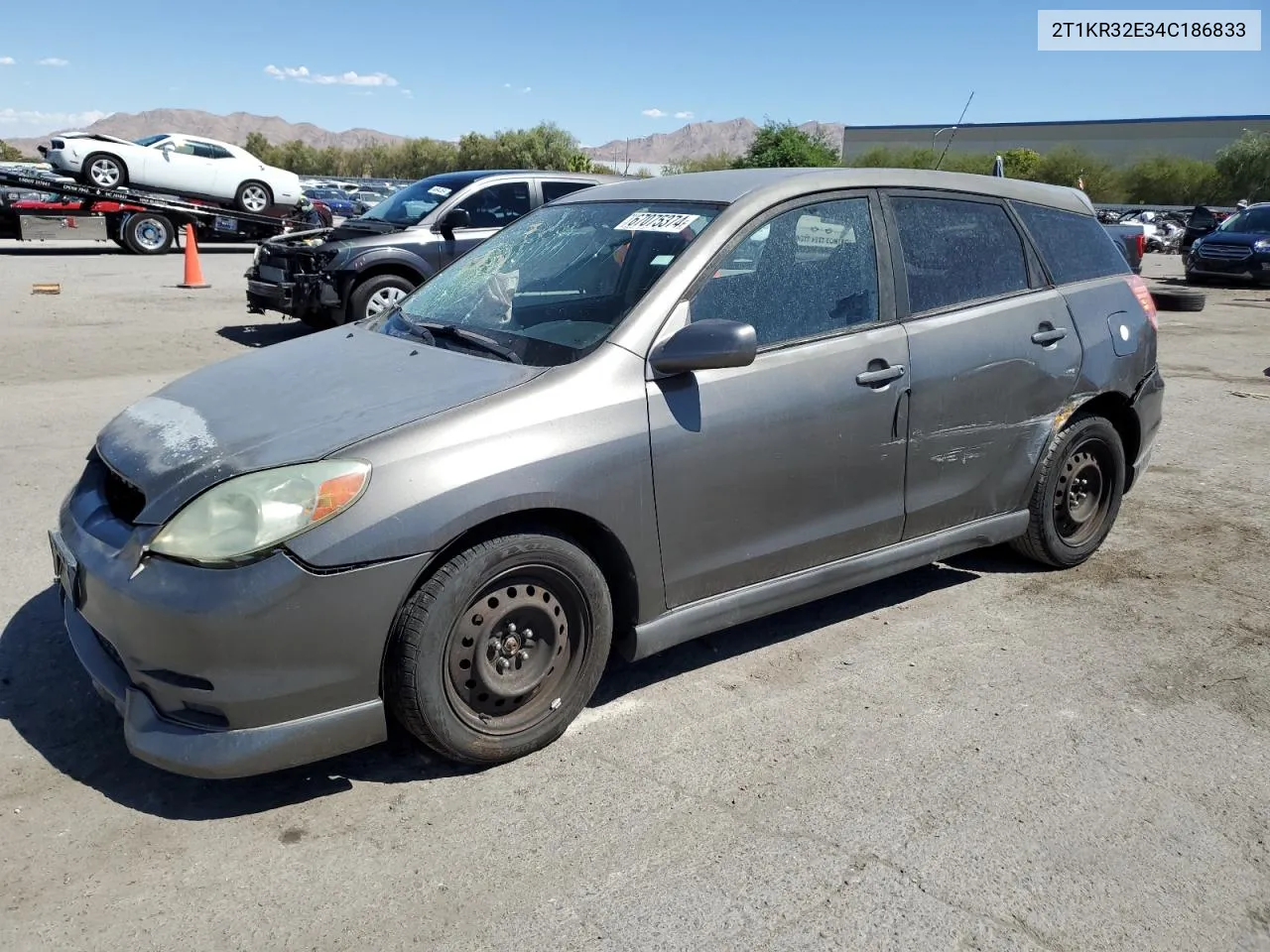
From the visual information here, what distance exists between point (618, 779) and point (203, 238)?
76.7ft

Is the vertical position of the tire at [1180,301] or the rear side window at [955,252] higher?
the rear side window at [955,252]

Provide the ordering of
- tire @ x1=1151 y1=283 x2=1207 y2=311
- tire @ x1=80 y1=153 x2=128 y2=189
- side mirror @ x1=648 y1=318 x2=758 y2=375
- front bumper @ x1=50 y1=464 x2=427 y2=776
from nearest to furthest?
front bumper @ x1=50 y1=464 x2=427 y2=776 < side mirror @ x1=648 y1=318 x2=758 y2=375 < tire @ x1=1151 y1=283 x2=1207 y2=311 < tire @ x1=80 y1=153 x2=128 y2=189

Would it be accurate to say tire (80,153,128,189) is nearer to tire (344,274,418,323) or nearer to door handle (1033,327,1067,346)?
tire (344,274,418,323)

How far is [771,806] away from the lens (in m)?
2.96

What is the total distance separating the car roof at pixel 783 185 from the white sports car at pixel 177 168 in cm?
2100

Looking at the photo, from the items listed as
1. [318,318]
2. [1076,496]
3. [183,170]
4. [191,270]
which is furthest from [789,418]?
[183,170]

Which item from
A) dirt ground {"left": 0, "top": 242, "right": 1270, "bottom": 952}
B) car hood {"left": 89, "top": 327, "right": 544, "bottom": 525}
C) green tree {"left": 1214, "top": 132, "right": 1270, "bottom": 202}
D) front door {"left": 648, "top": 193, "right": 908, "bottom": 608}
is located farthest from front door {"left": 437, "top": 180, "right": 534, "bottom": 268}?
green tree {"left": 1214, "top": 132, "right": 1270, "bottom": 202}

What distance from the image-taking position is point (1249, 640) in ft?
13.6

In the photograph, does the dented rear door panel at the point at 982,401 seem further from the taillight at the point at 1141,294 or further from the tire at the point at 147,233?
the tire at the point at 147,233

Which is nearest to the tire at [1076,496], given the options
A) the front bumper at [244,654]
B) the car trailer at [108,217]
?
the front bumper at [244,654]

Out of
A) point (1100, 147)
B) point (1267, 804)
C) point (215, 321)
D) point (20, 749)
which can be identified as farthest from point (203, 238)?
point (1100, 147)

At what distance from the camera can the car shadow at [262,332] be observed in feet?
37.1

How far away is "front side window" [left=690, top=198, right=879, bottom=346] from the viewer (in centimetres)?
356

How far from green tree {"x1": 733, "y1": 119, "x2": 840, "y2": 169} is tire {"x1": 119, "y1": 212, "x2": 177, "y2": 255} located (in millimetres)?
21989
